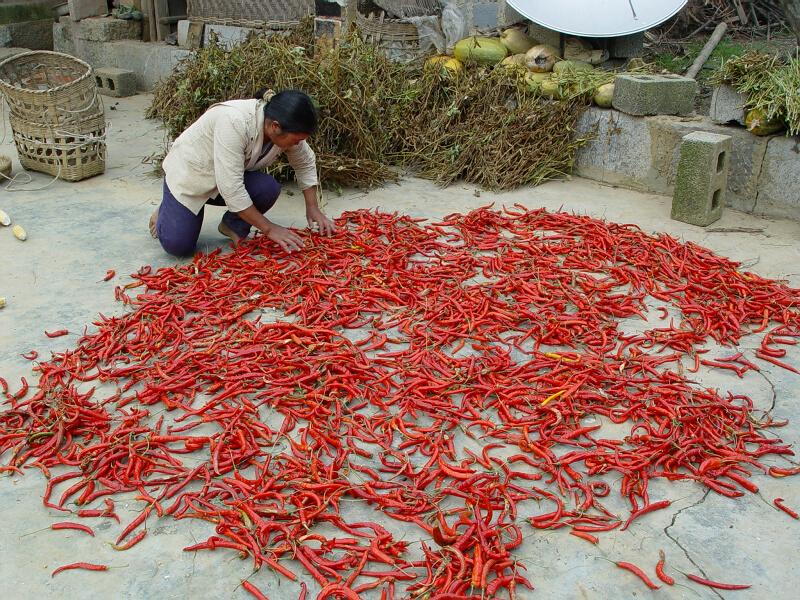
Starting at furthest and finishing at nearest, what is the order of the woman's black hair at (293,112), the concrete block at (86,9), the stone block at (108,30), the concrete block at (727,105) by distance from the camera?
1. the concrete block at (86,9)
2. the stone block at (108,30)
3. the concrete block at (727,105)
4. the woman's black hair at (293,112)

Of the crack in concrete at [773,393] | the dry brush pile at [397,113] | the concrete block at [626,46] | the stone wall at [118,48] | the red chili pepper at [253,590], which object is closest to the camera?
the red chili pepper at [253,590]

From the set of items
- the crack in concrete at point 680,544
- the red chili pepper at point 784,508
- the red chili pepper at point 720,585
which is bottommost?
the crack in concrete at point 680,544

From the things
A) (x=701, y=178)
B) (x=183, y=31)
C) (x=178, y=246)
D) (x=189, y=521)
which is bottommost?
(x=189, y=521)

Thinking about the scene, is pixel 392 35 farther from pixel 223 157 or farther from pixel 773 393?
pixel 773 393

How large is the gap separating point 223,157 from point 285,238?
0.55 meters

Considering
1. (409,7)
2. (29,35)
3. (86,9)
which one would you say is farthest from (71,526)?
(29,35)

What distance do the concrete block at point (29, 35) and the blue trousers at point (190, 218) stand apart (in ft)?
23.9

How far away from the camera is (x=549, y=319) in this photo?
3742 mm

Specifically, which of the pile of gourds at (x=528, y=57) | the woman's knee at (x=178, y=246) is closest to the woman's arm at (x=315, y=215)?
the woman's knee at (x=178, y=246)

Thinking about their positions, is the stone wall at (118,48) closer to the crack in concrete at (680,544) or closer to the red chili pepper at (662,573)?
the crack in concrete at (680,544)

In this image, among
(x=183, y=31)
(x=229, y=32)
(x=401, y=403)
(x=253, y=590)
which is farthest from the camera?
(x=183, y=31)

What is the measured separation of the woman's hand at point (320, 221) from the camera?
4.57m

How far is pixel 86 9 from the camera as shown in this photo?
31.3 feet

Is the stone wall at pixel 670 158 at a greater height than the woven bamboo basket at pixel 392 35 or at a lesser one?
lesser
